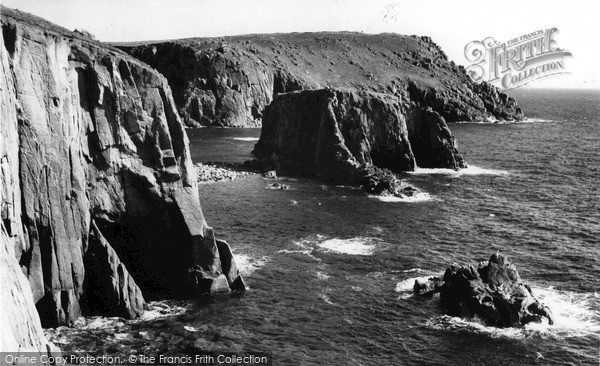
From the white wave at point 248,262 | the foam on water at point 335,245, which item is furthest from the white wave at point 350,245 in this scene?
the white wave at point 248,262

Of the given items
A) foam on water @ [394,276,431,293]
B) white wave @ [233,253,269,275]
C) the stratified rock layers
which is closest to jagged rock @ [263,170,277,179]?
the stratified rock layers

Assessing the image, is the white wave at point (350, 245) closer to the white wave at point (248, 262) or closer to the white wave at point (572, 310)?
the white wave at point (248, 262)

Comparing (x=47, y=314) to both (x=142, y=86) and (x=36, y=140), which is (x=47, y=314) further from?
(x=142, y=86)

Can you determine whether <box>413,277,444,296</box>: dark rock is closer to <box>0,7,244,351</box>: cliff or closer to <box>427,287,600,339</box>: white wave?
<box>427,287,600,339</box>: white wave

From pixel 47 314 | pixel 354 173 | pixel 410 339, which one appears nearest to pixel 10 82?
pixel 47 314

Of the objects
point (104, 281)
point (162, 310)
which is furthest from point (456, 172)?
point (104, 281)

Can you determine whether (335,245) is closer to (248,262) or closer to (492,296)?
(248,262)
